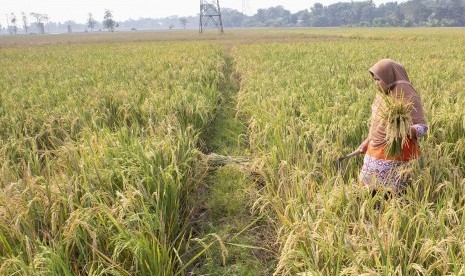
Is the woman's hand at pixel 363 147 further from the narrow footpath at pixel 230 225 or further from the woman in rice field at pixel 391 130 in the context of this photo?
the narrow footpath at pixel 230 225

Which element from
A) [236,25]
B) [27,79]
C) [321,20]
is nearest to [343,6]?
[321,20]

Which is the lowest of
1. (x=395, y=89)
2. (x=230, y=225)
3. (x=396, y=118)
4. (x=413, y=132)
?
(x=230, y=225)

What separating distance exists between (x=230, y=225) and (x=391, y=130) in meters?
1.82

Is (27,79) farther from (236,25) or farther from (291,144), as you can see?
(236,25)

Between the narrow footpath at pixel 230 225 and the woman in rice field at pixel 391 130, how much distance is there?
1182mm

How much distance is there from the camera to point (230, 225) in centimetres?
338

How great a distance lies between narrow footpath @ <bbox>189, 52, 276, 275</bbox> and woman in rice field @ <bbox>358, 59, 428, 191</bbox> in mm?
1182

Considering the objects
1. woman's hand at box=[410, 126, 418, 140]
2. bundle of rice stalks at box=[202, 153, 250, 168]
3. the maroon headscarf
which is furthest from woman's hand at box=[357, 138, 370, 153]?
bundle of rice stalks at box=[202, 153, 250, 168]

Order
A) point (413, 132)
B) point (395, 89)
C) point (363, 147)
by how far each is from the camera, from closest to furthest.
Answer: point (413, 132), point (395, 89), point (363, 147)

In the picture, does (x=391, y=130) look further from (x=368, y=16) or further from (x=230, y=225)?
(x=368, y=16)

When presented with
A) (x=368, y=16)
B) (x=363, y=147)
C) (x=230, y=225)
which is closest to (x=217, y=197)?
(x=230, y=225)

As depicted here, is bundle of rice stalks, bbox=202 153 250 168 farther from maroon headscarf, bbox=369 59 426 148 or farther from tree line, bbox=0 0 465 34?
tree line, bbox=0 0 465 34

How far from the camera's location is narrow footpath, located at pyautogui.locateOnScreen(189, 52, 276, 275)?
2818 mm

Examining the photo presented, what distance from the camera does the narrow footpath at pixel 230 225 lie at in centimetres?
282
